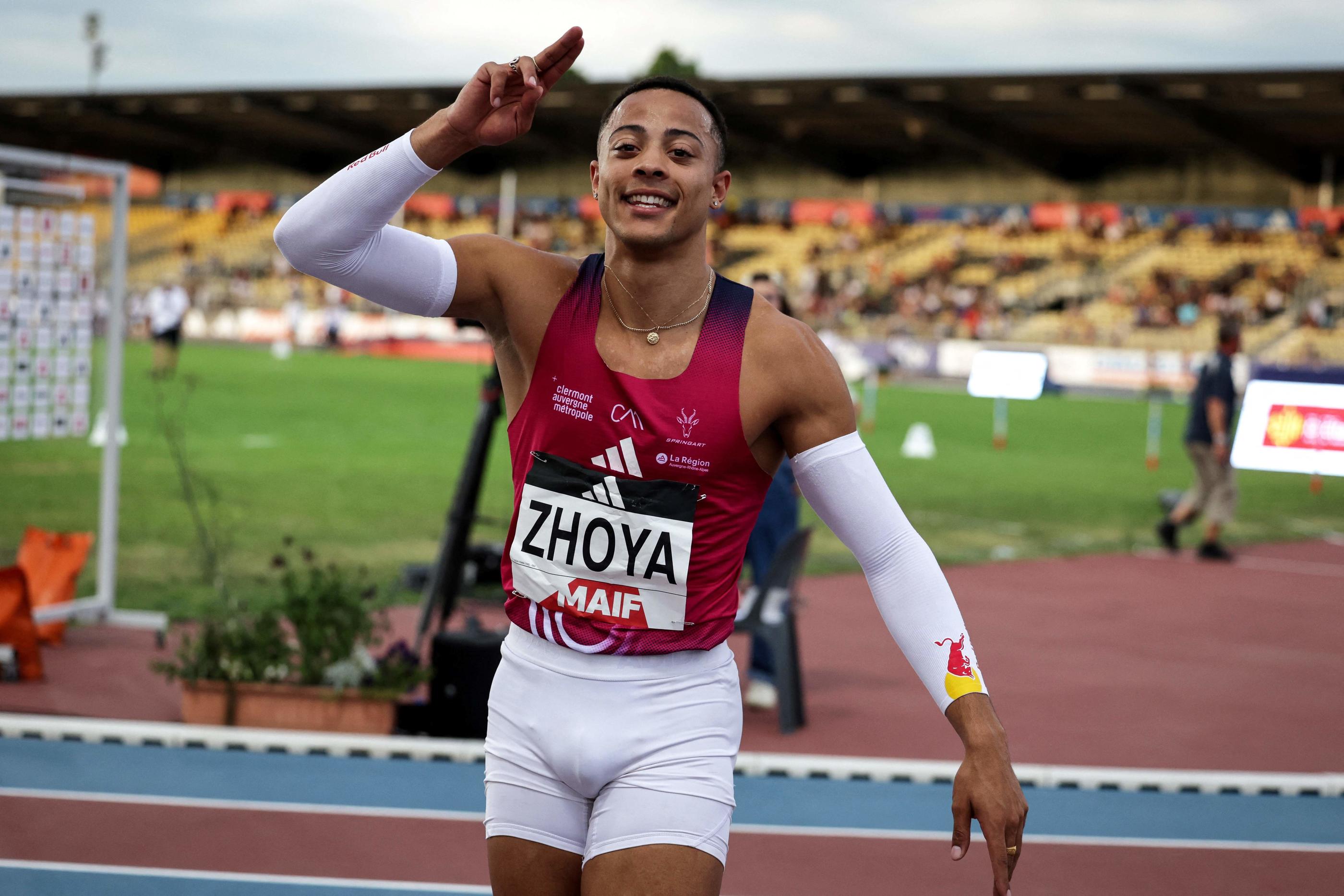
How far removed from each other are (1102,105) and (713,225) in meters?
16.8

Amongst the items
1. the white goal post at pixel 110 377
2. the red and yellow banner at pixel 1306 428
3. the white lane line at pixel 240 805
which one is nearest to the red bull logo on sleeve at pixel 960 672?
the white lane line at pixel 240 805

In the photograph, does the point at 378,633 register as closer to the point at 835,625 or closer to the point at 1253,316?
the point at 835,625

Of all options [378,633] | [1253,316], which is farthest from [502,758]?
[1253,316]

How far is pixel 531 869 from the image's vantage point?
264 cm

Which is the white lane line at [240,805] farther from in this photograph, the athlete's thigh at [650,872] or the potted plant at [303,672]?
the athlete's thigh at [650,872]

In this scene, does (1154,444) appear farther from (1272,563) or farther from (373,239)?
(373,239)

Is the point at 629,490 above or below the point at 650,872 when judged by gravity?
above

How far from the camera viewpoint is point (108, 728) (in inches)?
269

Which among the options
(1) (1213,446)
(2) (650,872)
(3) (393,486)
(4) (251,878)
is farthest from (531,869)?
(3) (393,486)

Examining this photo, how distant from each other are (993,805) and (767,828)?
11.6 feet

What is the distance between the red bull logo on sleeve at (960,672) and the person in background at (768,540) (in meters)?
5.15

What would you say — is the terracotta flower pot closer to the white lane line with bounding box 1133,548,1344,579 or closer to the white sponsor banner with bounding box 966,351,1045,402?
the white lane line with bounding box 1133,548,1344,579

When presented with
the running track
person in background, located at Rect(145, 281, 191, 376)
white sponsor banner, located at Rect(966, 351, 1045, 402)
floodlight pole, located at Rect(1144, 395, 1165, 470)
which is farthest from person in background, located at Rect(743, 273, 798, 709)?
person in background, located at Rect(145, 281, 191, 376)

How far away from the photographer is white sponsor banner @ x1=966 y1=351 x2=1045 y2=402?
3281cm
